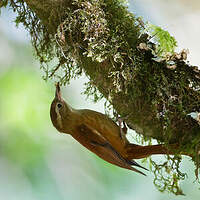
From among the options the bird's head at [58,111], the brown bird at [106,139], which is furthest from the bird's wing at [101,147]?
the bird's head at [58,111]

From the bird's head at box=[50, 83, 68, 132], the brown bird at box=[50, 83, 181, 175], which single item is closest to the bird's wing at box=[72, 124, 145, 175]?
the brown bird at box=[50, 83, 181, 175]

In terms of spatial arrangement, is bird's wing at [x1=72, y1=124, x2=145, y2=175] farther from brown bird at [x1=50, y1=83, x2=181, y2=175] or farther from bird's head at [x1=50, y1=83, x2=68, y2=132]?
bird's head at [x1=50, y1=83, x2=68, y2=132]

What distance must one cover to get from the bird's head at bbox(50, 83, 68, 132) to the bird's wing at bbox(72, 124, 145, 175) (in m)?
0.18

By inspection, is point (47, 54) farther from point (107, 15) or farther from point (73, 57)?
point (107, 15)

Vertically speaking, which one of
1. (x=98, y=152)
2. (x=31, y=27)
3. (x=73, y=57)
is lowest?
(x=98, y=152)

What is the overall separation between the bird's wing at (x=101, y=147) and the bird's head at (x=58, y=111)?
18cm

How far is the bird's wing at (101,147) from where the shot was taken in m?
2.13

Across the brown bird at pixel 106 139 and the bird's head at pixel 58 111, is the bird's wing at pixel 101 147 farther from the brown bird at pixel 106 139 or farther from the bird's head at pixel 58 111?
the bird's head at pixel 58 111

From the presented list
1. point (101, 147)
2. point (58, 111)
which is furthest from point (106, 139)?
point (58, 111)

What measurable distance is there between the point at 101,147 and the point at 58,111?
41 centimetres

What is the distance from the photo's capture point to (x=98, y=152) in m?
2.18

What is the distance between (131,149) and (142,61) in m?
0.57

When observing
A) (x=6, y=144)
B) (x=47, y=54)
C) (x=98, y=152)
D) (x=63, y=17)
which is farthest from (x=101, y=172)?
(x=63, y=17)

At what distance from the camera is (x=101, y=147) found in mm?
2156
